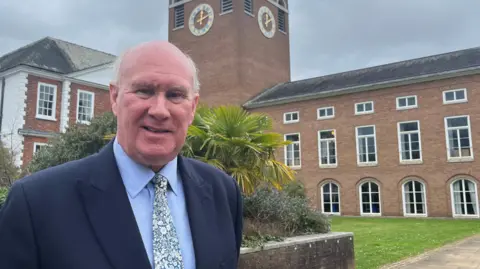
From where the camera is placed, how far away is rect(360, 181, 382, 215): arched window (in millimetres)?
26391

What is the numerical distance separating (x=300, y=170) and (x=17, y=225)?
29354mm

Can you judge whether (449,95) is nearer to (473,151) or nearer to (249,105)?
(473,151)

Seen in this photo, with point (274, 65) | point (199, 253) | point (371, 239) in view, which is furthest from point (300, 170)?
point (199, 253)

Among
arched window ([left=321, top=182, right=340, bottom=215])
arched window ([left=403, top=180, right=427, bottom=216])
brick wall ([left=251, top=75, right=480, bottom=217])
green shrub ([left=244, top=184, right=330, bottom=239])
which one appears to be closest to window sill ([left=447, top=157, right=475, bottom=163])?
brick wall ([left=251, top=75, right=480, bottom=217])

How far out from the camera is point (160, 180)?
161cm

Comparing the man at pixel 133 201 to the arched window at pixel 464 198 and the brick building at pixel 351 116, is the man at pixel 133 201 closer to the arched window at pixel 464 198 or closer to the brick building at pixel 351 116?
the brick building at pixel 351 116

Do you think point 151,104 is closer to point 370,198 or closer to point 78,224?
point 78,224

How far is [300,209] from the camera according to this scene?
7844 mm

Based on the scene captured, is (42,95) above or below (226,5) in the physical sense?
below

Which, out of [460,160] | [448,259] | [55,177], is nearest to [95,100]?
[448,259]

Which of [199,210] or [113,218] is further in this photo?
[199,210]

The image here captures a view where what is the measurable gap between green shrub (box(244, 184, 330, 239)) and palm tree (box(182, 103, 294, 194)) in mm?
245

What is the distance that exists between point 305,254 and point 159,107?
551 centimetres

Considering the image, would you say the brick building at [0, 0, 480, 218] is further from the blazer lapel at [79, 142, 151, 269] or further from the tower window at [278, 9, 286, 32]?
the blazer lapel at [79, 142, 151, 269]
